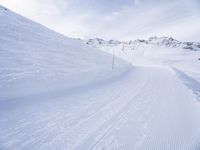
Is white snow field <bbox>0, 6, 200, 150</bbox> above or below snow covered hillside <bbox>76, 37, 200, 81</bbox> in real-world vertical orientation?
above

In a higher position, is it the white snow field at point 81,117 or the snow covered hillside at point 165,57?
the white snow field at point 81,117

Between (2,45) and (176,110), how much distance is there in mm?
10608

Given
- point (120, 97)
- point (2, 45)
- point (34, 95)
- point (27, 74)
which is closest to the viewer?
point (34, 95)

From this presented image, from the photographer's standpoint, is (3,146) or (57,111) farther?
(57,111)

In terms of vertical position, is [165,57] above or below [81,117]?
below

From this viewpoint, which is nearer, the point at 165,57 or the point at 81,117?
the point at 81,117

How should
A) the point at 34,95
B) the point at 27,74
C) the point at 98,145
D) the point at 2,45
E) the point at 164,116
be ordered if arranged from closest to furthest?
the point at 98,145 < the point at 164,116 < the point at 34,95 < the point at 27,74 < the point at 2,45

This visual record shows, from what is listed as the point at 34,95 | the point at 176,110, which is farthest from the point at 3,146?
the point at 176,110

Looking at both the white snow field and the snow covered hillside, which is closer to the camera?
the white snow field

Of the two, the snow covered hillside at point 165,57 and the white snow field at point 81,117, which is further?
the snow covered hillside at point 165,57

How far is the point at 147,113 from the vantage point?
636 cm

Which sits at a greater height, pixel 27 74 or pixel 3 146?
pixel 27 74


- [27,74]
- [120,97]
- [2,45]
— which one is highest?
[2,45]

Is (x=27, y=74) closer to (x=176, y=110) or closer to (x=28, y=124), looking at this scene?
(x=28, y=124)
